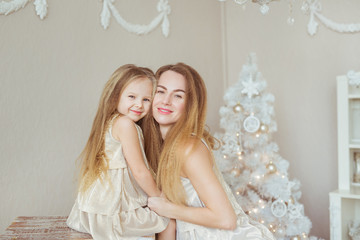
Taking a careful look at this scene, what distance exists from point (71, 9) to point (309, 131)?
238 cm

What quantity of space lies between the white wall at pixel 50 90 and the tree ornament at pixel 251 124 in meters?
1.01

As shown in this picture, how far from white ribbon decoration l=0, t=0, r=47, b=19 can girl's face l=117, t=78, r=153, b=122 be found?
113cm

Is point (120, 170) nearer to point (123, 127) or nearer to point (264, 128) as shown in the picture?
point (123, 127)

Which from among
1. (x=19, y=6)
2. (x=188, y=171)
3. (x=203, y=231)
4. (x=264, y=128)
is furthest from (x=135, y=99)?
(x=264, y=128)

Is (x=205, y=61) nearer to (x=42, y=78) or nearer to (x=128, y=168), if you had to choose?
(x=42, y=78)

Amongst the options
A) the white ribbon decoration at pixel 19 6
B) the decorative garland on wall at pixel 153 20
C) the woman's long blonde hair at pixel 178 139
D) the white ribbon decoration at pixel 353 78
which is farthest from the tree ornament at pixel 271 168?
the white ribbon decoration at pixel 19 6

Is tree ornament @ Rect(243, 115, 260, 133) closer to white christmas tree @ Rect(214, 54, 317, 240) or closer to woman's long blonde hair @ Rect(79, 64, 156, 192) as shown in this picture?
white christmas tree @ Rect(214, 54, 317, 240)

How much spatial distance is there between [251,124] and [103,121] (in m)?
1.33

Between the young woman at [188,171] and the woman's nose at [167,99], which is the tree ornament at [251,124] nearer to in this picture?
the young woman at [188,171]

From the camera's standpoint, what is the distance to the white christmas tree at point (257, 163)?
2.69 metres

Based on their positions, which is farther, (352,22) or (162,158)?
(352,22)

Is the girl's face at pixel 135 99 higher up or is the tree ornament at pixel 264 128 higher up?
the girl's face at pixel 135 99

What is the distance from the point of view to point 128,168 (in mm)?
1675

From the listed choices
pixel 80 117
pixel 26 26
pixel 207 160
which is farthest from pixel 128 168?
pixel 26 26
